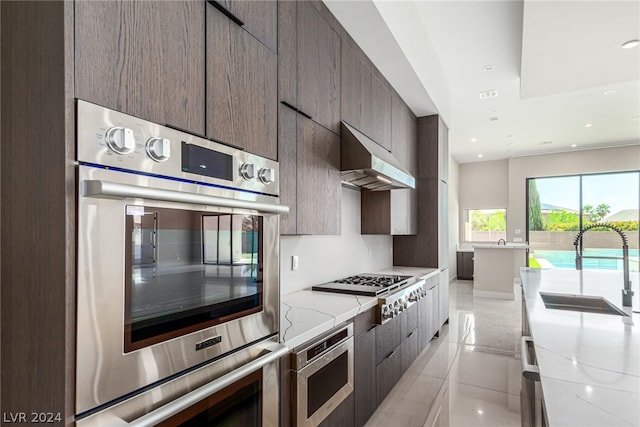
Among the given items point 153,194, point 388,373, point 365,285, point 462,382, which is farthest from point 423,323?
point 153,194

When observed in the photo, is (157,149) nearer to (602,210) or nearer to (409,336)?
(409,336)

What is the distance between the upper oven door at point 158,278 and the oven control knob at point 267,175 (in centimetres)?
8

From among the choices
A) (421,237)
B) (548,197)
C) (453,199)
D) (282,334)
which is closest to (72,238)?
(282,334)

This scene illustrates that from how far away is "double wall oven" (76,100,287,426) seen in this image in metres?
0.85

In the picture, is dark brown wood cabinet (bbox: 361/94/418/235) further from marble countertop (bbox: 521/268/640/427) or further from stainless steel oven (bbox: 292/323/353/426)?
stainless steel oven (bbox: 292/323/353/426)

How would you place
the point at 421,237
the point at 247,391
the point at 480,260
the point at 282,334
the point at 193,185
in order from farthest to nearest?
the point at 480,260 < the point at 421,237 < the point at 282,334 < the point at 247,391 < the point at 193,185

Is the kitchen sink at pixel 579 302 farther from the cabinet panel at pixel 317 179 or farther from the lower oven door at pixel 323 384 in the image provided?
the cabinet panel at pixel 317 179

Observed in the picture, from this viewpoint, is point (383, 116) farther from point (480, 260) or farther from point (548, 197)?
point (548, 197)

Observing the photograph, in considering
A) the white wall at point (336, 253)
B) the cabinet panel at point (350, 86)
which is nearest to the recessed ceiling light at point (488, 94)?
the white wall at point (336, 253)

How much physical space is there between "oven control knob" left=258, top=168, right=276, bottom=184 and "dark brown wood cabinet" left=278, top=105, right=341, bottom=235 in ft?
0.93

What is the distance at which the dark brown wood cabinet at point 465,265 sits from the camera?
9109mm

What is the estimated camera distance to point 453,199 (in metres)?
9.27

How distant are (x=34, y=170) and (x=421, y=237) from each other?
4107 millimetres

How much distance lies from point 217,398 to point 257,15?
1554mm
